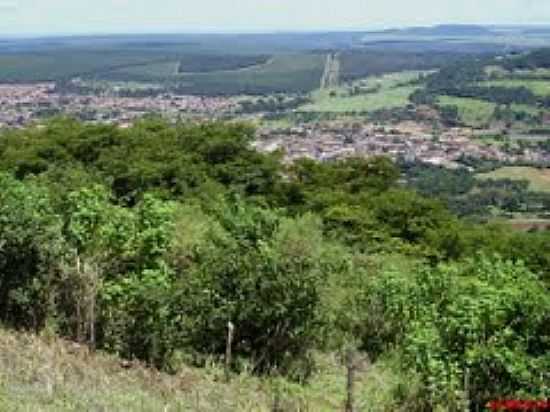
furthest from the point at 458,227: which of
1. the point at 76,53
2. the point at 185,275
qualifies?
the point at 76,53

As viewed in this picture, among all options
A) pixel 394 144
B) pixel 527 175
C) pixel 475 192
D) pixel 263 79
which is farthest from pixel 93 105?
pixel 263 79

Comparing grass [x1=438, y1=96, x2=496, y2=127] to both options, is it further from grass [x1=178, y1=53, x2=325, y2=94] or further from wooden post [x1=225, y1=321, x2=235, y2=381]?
wooden post [x1=225, y1=321, x2=235, y2=381]

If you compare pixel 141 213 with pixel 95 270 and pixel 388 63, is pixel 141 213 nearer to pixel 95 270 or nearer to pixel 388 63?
pixel 95 270

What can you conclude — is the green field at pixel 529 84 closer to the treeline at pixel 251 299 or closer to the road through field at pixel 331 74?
the road through field at pixel 331 74

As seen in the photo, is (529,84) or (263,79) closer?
(529,84)

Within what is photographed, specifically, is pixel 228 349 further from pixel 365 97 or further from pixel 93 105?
pixel 365 97

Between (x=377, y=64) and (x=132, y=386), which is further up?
(x=132, y=386)
